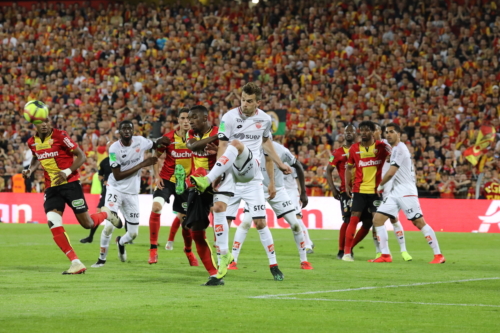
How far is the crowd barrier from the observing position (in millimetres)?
22969

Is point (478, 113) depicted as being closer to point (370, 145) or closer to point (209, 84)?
point (209, 84)

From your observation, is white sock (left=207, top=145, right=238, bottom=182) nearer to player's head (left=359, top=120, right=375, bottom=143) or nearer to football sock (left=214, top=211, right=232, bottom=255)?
football sock (left=214, top=211, right=232, bottom=255)

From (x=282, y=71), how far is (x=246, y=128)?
19.9 m

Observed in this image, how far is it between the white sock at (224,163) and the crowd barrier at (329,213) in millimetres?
14538

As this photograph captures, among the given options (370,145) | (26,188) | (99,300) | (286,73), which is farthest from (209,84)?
(99,300)

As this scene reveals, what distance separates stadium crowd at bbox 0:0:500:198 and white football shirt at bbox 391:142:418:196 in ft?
30.7

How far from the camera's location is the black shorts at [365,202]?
1485cm

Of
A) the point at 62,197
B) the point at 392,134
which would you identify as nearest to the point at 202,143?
the point at 62,197

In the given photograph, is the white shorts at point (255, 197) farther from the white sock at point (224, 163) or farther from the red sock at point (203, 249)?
the white sock at point (224, 163)

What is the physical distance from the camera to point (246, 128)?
10594 millimetres

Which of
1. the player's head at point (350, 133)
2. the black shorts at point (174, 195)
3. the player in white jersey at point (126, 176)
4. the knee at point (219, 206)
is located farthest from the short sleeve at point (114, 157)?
the player's head at point (350, 133)

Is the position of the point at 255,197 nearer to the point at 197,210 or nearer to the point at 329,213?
the point at 197,210

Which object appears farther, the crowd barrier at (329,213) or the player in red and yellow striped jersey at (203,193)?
the crowd barrier at (329,213)

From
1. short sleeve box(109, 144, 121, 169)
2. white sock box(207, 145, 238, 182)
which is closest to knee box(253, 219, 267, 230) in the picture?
white sock box(207, 145, 238, 182)
